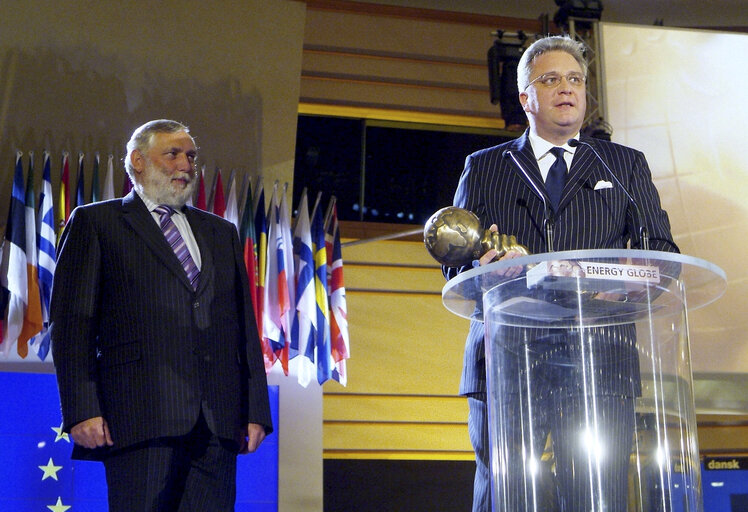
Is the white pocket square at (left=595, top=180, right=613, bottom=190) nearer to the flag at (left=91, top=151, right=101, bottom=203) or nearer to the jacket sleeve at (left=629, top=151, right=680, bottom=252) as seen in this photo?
the jacket sleeve at (left=629, top=151, right=680, bottom=252)

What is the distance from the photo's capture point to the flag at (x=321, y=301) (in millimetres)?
5125

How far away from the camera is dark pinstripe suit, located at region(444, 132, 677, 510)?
5.61ft

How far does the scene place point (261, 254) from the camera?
5223 mm

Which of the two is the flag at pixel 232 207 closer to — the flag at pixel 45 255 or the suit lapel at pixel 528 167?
the flag at pixel 45 255

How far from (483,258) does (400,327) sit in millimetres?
5227

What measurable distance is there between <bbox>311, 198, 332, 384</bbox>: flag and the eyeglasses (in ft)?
11.4

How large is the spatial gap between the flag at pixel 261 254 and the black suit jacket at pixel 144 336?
268cm

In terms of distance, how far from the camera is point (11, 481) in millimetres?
4062

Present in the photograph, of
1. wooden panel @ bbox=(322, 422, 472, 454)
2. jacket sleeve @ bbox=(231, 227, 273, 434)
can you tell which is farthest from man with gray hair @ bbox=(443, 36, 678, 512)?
wooden panel @ bbox=(322, 422, 472, 454)

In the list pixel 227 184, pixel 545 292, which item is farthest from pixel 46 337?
pixel 545 292

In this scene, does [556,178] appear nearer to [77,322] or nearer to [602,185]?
[602,185]

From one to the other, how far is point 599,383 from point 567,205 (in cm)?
50

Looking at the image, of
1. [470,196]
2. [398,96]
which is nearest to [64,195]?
[398,96]

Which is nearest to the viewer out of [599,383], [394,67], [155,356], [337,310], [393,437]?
[599,383]
